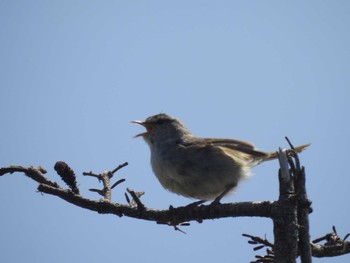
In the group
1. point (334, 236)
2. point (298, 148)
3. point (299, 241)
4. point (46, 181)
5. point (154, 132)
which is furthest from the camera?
point (154, 132)

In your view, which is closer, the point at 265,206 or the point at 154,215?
the point at 265,206

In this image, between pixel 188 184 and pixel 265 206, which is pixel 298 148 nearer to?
pixel 188 184

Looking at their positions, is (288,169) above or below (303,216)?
above

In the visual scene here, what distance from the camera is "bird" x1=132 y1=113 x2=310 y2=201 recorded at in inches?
202

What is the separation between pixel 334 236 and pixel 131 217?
1.73 meters

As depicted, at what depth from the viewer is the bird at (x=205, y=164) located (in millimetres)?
5141

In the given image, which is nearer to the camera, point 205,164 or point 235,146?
point 205,164

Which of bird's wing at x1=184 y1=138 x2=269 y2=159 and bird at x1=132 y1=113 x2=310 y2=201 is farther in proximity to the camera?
bird's wing at x1=184 y1=138 x2=269 y2=159

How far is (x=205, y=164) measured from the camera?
204 inches

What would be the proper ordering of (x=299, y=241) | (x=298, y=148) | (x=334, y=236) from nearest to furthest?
(x=299, y=241)
(x=334, y=236)
(x=298, y=148)

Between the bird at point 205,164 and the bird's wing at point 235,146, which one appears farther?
the bird's wing at point 235,146

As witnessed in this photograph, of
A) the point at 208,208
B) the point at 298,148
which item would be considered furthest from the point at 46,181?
the point at 298,148

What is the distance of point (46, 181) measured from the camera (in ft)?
11.9

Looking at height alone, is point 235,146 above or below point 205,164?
above
